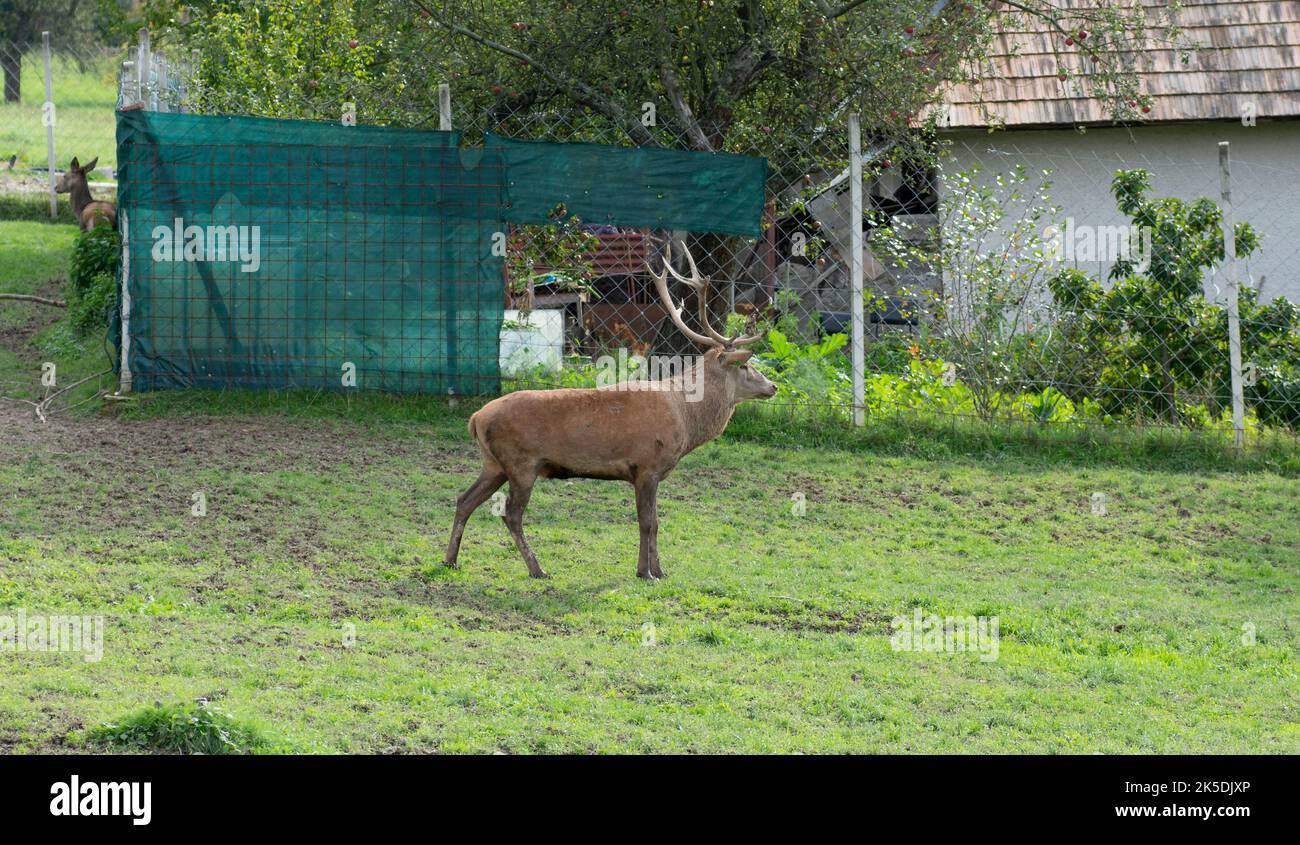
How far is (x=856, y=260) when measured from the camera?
38.7 feet

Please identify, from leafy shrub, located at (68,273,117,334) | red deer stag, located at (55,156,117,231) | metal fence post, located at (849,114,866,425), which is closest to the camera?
metal fence post, located at (849,114,866,425)

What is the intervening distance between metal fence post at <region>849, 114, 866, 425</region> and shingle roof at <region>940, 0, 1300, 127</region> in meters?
3.45

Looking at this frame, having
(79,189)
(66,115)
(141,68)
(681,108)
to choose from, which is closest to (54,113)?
(66,115)

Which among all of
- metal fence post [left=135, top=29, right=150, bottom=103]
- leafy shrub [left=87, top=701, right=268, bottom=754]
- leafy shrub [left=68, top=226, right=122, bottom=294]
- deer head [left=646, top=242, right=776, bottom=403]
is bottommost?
leafy shrub [left=87, top=701, right=268, bottom=754]

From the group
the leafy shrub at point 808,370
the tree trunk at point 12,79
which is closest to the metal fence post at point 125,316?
the leafy shrub at point 808,370

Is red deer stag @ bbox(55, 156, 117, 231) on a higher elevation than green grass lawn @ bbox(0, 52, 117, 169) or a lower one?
lower

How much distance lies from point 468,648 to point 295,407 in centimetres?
499

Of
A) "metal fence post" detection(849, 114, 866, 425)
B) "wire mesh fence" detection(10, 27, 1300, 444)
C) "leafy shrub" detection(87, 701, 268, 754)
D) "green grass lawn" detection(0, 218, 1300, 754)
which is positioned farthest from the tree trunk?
"leafy shrub" detection(87, 701, 268, 754)

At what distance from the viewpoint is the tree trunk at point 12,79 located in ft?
81.7

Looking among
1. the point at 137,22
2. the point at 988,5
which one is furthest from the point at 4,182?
the point at 988,5

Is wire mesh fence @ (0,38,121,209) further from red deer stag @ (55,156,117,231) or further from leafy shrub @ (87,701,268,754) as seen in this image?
leafy shrub @ (87,701,268,754)

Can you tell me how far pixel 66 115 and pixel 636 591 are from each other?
22.0 m

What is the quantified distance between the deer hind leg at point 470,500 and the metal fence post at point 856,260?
12.5ft

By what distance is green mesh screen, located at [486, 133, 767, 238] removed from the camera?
464 inches
